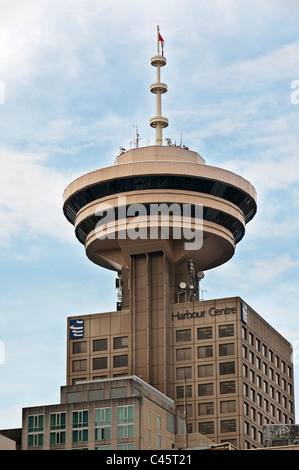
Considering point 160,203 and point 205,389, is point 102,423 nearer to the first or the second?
point 205,389

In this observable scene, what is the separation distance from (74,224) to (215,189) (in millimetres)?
26067

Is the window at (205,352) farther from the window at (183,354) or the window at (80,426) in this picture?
the window at (80,426)

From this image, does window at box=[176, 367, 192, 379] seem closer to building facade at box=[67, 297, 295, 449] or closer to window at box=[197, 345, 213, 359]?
building facade at box=[67, 297, 295, 449]

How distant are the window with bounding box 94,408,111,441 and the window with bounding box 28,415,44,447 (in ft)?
26.5

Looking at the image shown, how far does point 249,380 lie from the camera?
18025cm

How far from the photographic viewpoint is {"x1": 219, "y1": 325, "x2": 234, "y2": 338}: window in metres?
179

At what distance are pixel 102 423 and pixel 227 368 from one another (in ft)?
108

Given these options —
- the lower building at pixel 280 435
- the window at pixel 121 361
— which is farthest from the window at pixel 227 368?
the lower building at pixel 280 435

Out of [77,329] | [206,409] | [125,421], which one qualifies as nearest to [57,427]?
[125,421]
